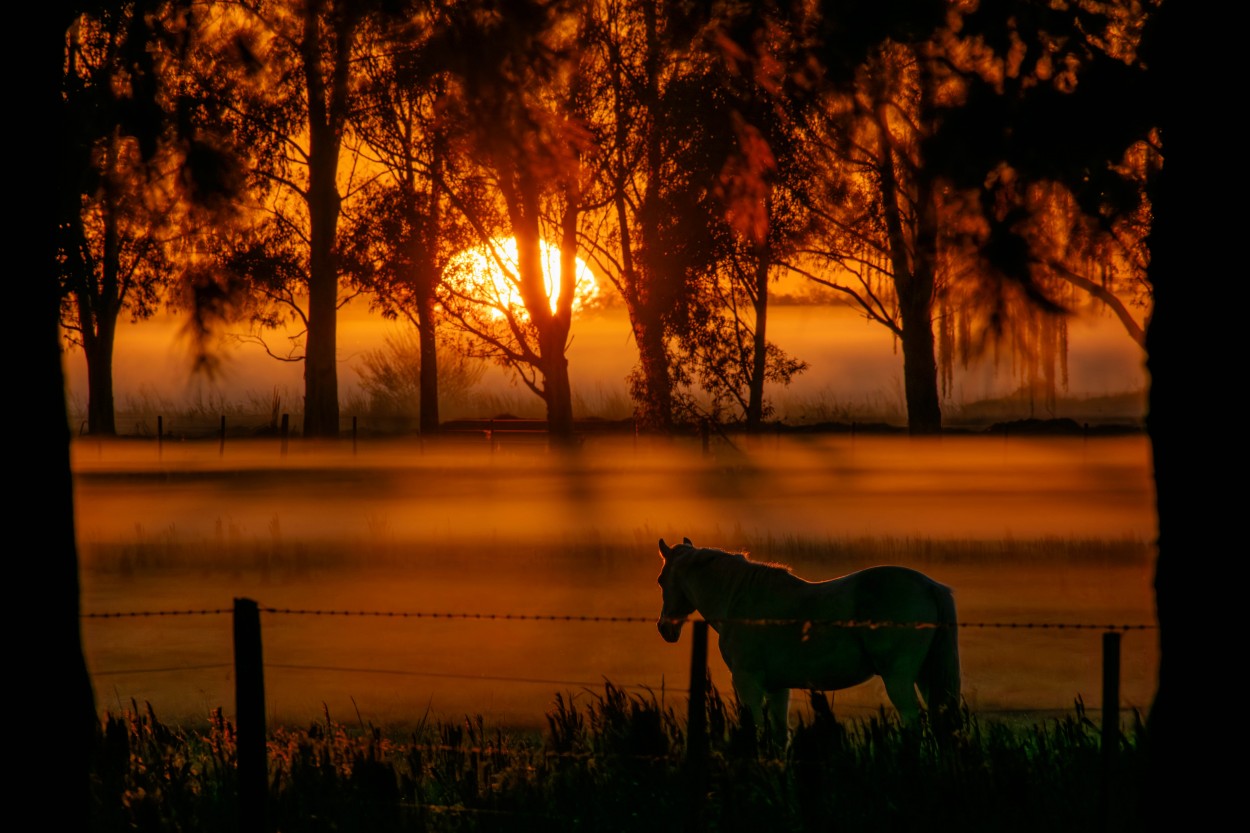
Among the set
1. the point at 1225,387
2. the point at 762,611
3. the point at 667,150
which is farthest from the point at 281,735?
the point at 667,150

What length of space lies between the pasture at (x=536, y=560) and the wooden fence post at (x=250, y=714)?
43cm

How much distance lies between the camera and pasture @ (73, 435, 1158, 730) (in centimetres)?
1241

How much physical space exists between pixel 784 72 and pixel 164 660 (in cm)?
808

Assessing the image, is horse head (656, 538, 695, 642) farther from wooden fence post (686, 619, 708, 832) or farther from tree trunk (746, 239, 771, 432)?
tree trunk (746, 239, 771, 432)

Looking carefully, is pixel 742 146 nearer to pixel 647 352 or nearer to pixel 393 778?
pixel 393 778

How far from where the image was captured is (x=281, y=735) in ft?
29.1

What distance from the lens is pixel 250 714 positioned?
6742 millimetres

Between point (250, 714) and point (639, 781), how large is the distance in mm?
1963

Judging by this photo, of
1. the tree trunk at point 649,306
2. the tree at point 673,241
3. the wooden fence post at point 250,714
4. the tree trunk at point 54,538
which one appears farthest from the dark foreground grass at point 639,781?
the tree trunk at point 649,306

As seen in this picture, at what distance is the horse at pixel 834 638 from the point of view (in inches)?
350

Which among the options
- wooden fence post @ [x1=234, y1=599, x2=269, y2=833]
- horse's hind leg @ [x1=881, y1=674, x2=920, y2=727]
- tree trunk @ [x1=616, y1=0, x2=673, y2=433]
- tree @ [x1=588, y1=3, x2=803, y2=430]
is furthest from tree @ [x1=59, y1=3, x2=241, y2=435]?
tree trunk @ [x1=616, y1=0, x2=673, y2=433]

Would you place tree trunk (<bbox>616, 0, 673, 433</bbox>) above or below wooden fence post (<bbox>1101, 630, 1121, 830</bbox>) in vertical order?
above

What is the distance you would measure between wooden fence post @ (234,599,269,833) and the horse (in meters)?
3.01

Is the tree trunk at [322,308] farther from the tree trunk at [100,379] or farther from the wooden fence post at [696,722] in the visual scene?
the wooden fence post at [696,722]
